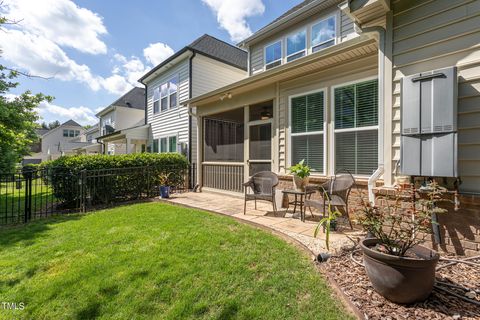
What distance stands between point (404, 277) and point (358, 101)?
11.3 ft

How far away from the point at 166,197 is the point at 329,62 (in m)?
5.82

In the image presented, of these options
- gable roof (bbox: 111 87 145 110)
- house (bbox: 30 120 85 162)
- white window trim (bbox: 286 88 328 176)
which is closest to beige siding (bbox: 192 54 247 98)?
white window trim (bbox: 286 88 328 176)

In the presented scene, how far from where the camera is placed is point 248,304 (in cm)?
219

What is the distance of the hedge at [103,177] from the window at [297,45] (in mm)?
6230

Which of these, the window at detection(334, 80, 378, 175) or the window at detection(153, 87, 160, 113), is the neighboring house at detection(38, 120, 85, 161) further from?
the window at detection(334, 80, 378, 175)

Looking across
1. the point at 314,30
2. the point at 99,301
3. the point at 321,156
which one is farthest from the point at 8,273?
the point at 314,30

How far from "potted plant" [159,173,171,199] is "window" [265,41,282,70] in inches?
230

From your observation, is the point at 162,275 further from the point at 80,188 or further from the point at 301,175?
the point at 80,188

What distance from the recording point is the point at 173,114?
1174 centimetres

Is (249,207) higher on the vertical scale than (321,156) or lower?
lower

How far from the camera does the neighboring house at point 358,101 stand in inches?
107

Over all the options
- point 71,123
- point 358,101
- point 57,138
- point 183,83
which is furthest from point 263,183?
point 71,123

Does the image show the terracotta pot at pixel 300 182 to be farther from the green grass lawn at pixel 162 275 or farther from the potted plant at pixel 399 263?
the potted plant at pixel 399 263

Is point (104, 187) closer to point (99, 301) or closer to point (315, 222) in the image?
point (99, 301)
